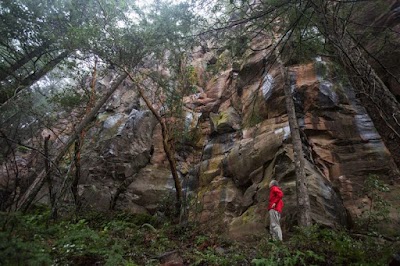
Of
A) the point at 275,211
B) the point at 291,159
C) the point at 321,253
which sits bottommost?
the point at 321,253

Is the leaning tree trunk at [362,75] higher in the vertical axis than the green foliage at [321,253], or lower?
higher

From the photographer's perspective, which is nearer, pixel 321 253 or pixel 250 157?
pixel 321 253

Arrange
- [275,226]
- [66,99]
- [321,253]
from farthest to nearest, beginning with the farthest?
[66,99] → [275,226] → [321,253]

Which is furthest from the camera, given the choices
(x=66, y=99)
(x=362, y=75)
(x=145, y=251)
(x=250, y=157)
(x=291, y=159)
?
(x=250, y=157)

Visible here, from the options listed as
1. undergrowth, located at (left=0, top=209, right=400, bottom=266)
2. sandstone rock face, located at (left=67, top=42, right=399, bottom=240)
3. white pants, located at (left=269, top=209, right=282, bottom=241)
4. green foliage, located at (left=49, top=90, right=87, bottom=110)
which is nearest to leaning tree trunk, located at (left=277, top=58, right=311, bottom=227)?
white pants, located at (left=269, top=209, right=282, bottom=241)

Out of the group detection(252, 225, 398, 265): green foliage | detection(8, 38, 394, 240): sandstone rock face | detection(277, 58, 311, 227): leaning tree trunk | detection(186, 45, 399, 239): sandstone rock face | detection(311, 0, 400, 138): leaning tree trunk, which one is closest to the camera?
detection(252, 225, 398, 265): green foliage

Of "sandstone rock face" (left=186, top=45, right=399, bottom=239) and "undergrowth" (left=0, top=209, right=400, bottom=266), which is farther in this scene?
"sandstone rock face" (left=186, top=45, right=399, bottom=239)

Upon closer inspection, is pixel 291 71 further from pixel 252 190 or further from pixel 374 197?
pixel 374 197

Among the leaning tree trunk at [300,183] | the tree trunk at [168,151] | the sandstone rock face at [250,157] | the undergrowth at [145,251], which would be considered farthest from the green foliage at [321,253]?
the tree trunk at [168,151]

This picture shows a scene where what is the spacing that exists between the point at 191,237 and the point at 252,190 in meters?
5.14

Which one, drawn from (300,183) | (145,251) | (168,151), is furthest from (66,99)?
(300,183)

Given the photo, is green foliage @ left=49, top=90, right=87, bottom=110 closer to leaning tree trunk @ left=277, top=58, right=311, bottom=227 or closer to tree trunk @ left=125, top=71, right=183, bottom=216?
tree trunk @ left=125, top=71, right=183, bottom=216

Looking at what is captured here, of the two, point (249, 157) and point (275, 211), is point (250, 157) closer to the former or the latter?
point (249, 157)

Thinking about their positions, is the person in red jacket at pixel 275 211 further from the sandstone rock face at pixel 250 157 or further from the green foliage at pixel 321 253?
the green foliage at pixel 321 253
